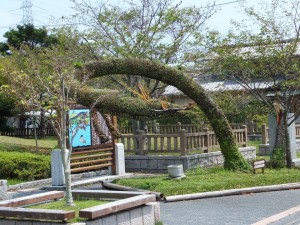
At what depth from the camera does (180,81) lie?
15.7 metres

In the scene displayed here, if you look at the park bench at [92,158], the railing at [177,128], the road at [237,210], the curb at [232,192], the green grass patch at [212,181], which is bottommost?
the road at [237,210]

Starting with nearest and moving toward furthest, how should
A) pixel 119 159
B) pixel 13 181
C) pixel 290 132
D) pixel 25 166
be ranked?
pixel 13 181
pixel 25 166
pixel 119 159
pixel 290 132

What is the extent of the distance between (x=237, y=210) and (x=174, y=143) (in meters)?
7.64

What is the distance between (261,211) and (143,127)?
1497 cm

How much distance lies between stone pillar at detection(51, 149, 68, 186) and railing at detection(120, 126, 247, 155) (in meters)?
4.56

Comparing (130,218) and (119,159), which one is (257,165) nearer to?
(119,159)

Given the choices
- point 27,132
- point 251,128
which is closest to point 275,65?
point 251,128

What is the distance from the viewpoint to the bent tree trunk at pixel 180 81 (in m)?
15.6

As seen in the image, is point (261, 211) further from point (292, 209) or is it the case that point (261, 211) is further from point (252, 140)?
point (252, 140)

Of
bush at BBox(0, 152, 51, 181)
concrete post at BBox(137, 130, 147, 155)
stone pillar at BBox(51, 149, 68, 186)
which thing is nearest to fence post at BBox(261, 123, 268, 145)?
concrete post at BBox(137, 130, 147, 155)

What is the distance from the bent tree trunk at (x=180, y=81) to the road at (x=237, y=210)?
8.68ft

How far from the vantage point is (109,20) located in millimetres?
27172

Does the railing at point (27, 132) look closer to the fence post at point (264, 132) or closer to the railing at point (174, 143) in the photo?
the fence post at point (264, 132)

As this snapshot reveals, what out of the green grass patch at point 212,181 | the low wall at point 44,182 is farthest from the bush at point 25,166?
the green grass patch at point 212,181
